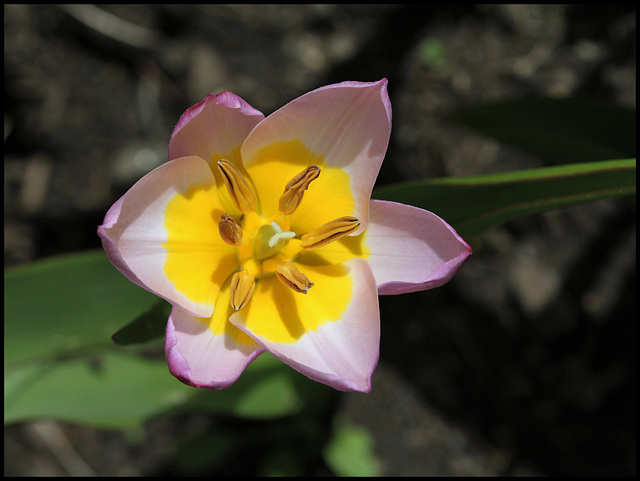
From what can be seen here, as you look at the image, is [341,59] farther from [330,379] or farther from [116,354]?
[330,379]

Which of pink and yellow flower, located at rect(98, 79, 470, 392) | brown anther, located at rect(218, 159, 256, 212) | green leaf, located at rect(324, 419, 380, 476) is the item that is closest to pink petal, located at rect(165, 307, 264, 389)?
pink and yellow flower, located at rect(98, 79, 470, 392)

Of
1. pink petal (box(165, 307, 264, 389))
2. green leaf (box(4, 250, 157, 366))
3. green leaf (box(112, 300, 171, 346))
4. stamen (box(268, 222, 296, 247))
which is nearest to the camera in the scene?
pink petal (box(165, 307, 264, 389))

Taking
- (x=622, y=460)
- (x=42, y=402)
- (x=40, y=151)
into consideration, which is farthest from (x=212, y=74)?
(x=622, y=460)

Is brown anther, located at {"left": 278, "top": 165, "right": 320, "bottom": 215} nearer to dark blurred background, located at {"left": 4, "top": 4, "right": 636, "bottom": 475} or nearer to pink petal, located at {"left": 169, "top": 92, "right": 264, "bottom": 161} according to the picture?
pink petal, located at {"left": 169, "top": 92, "right": 264, "bottom": 161}

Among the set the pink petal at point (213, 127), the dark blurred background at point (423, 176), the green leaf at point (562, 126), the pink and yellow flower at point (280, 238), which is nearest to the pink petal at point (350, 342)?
the pink and yellow flower at point (280, 238)

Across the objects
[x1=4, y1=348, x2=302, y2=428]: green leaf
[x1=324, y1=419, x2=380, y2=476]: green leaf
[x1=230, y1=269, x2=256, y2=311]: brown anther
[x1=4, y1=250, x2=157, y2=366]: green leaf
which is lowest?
[x1=324, y1=419, x2=380, y2=476]: green leaf

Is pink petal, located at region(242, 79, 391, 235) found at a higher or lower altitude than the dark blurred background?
higher

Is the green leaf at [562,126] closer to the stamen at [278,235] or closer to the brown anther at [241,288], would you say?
the stamen at [278,235]
